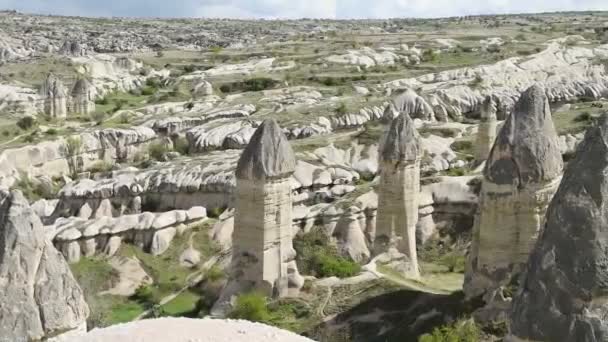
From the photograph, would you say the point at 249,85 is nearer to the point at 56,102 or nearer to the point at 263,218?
the point at 56,102

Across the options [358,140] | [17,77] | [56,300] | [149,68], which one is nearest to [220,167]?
[358,140]

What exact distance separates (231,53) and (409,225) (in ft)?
186

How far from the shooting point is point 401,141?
1919 cm

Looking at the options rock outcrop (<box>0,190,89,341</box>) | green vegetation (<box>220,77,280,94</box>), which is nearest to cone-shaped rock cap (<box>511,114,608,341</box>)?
rock outcrop (<box>0,190,89,341</box>)

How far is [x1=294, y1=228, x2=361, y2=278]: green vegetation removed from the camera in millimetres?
18852

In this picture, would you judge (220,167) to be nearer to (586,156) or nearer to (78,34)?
(586,156)

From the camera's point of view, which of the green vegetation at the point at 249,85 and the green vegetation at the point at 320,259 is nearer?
the green vegetation at the point at 320,259

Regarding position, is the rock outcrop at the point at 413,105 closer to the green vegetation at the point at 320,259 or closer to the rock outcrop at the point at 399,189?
the green vegetation at the point at 320,259

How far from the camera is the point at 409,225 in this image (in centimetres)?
1947

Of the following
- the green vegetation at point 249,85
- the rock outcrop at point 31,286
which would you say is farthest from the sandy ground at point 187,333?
the green vegetation at point 249,85

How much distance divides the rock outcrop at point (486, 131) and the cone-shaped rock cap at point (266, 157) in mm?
11534

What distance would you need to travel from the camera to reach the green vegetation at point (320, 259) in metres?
18.9

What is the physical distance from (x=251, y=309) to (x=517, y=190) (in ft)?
17.4

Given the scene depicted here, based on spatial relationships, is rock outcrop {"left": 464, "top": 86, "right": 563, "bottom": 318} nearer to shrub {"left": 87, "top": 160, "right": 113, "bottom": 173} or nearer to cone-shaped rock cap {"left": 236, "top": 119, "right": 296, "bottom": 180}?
cone-shaped rock cap {"left": 236, "top": 119, "right": 296, "bottom": 180}
